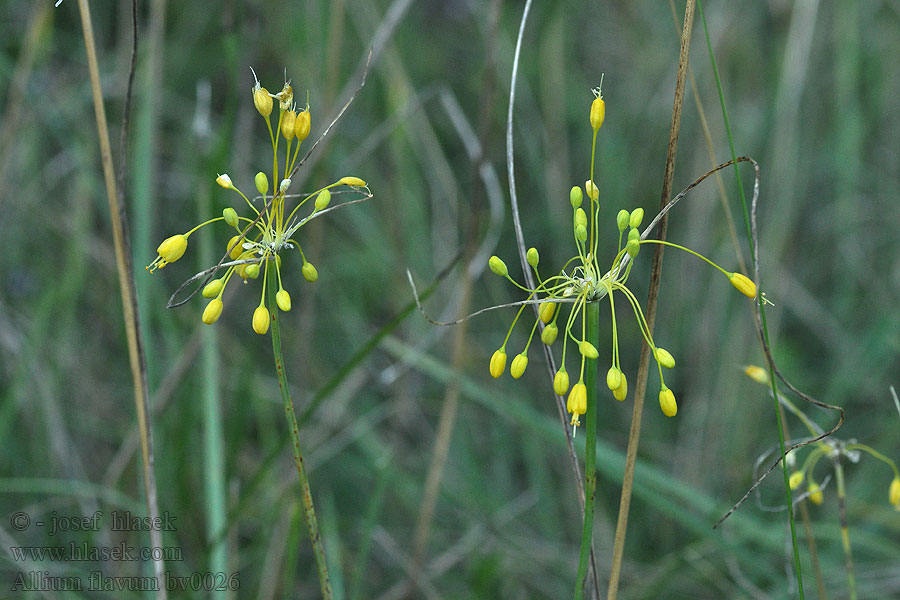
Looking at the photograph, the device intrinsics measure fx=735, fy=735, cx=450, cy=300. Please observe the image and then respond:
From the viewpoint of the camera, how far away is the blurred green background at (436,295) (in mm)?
1903

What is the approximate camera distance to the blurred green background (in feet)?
6.24

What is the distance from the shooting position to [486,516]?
1.92 m

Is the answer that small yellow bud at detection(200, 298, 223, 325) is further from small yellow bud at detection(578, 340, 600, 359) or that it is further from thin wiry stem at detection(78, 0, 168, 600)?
small yellow bud at detection(578, 340, 600, 359)

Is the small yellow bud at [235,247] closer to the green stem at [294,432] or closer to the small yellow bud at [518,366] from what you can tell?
the green stem at [294,432]

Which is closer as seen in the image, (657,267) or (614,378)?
(614,378)

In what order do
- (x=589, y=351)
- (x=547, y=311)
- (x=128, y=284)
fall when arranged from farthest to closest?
(x=128, y=284) < (x=547, y=311) < (x=589, y=351)

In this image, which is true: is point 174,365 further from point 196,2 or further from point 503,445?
point 196,2

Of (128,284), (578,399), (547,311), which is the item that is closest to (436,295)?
(128,284)

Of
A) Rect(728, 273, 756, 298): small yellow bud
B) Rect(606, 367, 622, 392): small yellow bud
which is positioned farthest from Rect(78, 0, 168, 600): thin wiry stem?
Rect(728, 273, 756, 298): small yellow bud

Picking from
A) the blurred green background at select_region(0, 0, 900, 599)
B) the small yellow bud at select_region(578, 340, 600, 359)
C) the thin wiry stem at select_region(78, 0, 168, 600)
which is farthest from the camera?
the blurred green background at select_region(0, 0, 900, 599)

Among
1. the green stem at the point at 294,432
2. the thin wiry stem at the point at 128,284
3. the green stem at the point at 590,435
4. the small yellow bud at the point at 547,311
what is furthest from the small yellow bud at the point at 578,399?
the thin wiry stem at the point at 128,284

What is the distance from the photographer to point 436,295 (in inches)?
106

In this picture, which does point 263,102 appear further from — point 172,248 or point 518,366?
point 518,366

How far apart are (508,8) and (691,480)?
2292 mm
